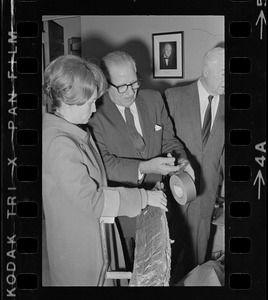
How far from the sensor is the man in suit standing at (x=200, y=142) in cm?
143

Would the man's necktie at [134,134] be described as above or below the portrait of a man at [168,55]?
below

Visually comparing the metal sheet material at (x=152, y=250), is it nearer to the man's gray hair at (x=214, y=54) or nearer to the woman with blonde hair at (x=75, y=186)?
the woman with blonde hair at (x=75, y=186)

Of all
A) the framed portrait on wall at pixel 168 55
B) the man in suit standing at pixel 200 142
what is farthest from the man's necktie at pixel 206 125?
the framed portrait on wall at pixel 168 55

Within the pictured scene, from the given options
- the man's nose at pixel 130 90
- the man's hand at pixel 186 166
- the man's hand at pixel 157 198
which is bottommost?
the man's hand at pixel 157 198

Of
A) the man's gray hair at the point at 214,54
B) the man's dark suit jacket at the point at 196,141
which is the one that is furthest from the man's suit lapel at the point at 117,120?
the man's gray hair at the point at 214,54

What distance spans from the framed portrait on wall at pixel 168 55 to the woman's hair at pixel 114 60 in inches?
2.4

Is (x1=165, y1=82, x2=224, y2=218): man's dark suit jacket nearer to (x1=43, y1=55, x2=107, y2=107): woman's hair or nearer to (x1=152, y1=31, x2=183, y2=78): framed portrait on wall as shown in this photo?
(x1=152, y1=31, x2=183, y2=78): framed portrait on wall

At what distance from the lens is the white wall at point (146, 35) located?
4.57 feet

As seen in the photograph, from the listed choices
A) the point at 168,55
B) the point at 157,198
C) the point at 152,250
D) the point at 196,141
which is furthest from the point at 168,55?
the point at 152,250

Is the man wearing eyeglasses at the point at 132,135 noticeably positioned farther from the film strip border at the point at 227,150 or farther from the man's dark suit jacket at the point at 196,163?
the film strip border at the point at 227,150

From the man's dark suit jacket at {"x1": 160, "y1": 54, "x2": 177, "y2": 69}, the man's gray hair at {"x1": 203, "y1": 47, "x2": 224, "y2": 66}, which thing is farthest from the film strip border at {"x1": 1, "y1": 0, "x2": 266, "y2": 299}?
the man's dark suit jacket at {"x1": 160, "y1": 54, "x2": 177, "y2": 69}

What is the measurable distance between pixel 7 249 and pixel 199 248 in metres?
0.46

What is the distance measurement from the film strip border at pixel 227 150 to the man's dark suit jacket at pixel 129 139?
142 mm
